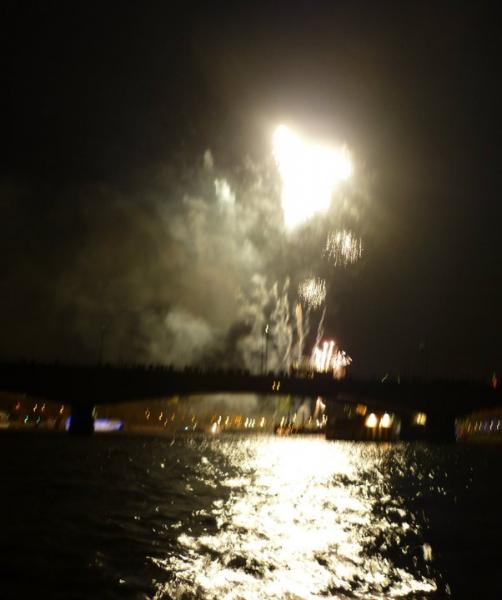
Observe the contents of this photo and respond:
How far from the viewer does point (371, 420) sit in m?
156

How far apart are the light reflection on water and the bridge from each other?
70143mm

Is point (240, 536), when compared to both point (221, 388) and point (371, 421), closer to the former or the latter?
point (221, 388)

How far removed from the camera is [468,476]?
64.3 metres

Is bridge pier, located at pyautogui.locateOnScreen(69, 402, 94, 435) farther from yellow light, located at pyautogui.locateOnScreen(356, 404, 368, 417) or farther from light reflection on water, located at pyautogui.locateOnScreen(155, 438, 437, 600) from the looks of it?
light reflection on water, located at pyautogui.locateOnScreen(155, 438, 437, 600)

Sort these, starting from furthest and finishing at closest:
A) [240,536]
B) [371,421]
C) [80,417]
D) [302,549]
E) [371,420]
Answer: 1. [371,420]
2. [371,421]
3. [80,417]
4. [240,536]
5. [302,549]

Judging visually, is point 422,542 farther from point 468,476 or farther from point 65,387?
point 65,387

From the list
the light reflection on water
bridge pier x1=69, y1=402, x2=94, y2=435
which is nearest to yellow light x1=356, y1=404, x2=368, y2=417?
bridge pier x1=69, y1=402, x2=94, y2=435

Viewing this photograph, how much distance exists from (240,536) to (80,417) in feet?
316

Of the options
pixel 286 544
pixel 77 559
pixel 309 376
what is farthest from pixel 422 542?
pixel 309 376

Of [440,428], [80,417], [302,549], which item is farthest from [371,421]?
[302,549]

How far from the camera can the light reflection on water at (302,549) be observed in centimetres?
1909

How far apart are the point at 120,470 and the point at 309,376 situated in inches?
2956

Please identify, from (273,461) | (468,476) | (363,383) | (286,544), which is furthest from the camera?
(363,383)

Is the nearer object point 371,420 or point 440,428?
point 440,428
